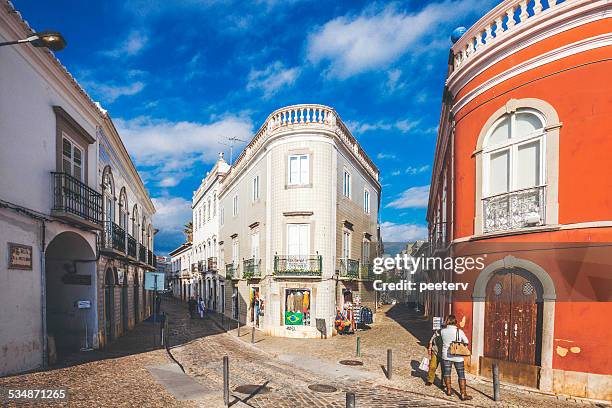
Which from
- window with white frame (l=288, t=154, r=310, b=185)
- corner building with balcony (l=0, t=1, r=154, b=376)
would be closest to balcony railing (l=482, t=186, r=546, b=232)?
window with white frame (l=288, t=154, r=310, b=185)

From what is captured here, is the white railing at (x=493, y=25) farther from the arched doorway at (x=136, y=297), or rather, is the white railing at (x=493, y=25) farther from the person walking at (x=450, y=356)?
the arched doorway at (x=136, y=297)

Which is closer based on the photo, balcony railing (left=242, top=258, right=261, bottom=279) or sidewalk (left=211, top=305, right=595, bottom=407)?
sidewalk (left=211, top=305, right=595, bottom=407)

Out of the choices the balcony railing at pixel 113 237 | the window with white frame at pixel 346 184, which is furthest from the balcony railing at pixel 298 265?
the balcony railing at pixel 113 237

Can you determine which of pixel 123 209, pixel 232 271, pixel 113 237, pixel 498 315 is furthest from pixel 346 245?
pixel 123 209

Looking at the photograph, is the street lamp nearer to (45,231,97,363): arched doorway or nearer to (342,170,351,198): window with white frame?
(45,231,97,363): arched doorway

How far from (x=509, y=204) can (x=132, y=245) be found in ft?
61.9

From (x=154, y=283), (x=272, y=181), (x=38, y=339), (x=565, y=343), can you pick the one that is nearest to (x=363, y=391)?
(x=565, y=343)

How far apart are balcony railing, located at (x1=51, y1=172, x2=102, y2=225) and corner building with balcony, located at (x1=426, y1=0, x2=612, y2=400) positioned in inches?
480

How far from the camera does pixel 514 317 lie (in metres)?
10.2

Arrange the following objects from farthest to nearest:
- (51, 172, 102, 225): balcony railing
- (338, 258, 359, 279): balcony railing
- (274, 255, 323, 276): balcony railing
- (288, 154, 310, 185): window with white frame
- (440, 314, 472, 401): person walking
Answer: (338, 258, 359, 279): balcony railing, (288, 154, 310, 185): window with white frame, (274, 255, 323, 276): balcony railing, (51, 172, 102, 225): balcony railing, (440, 314, 472, 401): person walking

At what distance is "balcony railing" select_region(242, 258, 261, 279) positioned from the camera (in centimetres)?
2164

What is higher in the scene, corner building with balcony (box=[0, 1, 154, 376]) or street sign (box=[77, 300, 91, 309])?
corner building with balcony (box=[0, 1, 154, 376])

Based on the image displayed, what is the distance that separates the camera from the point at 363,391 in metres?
9.95

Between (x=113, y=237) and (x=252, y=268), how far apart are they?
7.84 meters
